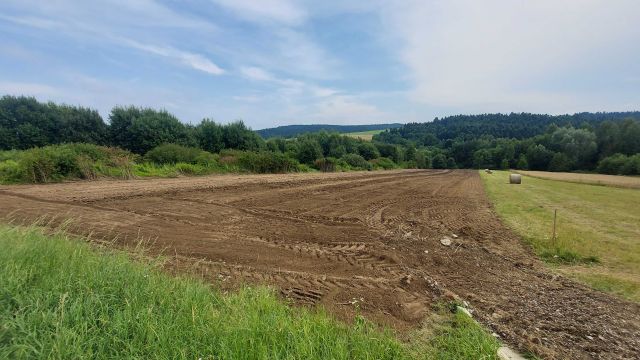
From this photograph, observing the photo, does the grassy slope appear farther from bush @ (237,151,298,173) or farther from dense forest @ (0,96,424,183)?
bush @ (237,151,298,173)

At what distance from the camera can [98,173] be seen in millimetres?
18500

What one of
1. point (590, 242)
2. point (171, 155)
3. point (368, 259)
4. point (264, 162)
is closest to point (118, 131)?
point (171, 155)

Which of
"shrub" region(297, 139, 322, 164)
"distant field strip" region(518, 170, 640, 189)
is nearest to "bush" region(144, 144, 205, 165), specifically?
"shrub" region(297, 139, 322, 164)

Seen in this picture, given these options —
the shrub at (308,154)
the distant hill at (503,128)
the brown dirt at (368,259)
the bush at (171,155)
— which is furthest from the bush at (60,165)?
the distant hill at (503,128)

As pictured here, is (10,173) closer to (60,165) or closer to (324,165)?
(60,165)

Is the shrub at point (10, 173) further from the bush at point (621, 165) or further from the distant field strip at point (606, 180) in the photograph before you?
the bush at point (621, 165)

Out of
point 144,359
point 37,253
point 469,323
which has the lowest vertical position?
point 469,323

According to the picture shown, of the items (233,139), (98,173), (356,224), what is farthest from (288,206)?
(233,139)

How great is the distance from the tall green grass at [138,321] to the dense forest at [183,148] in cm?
1531

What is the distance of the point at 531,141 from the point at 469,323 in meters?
115

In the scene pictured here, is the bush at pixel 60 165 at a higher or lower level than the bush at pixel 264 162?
higher

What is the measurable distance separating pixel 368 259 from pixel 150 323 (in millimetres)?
4817

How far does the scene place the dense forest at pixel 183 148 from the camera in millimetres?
18750

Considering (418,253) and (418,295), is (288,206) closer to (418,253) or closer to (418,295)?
(418,253)
